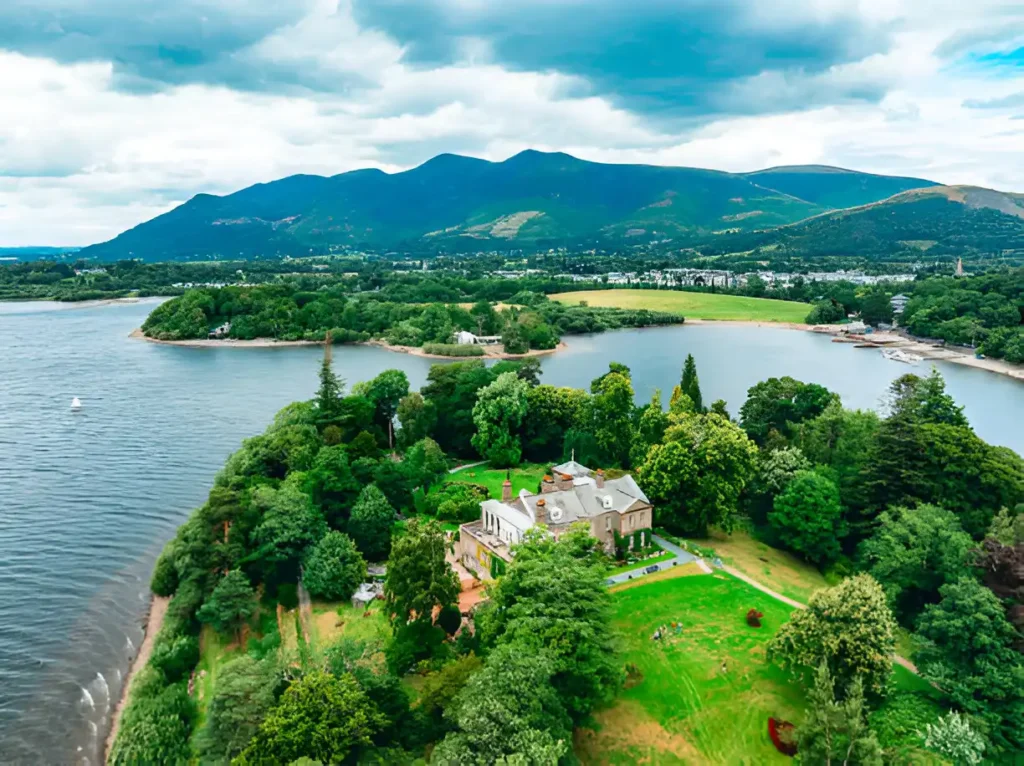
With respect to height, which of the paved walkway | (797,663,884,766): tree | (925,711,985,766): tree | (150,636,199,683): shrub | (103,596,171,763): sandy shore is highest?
(797,663,884,766): tree

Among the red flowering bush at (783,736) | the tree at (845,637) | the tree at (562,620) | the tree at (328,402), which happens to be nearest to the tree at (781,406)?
the tree at (845,637)

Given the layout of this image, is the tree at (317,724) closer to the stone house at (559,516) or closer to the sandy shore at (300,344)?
the stone house at (559,516)

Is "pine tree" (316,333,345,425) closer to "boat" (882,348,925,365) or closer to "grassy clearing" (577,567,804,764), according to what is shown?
"grassy clearing" (577,567,804,764)

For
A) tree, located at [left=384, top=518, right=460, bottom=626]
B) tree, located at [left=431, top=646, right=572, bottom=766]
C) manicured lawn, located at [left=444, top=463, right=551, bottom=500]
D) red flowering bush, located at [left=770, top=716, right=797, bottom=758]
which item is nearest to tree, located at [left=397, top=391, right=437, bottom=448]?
manicured lawn, located at [left=444, top=463, right=551, bottom=500]

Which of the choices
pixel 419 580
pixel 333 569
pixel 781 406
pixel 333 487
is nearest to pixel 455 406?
pixel 333 487

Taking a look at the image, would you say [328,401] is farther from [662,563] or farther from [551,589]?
[551,589]

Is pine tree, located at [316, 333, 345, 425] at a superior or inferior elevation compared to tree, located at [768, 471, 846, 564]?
superior
